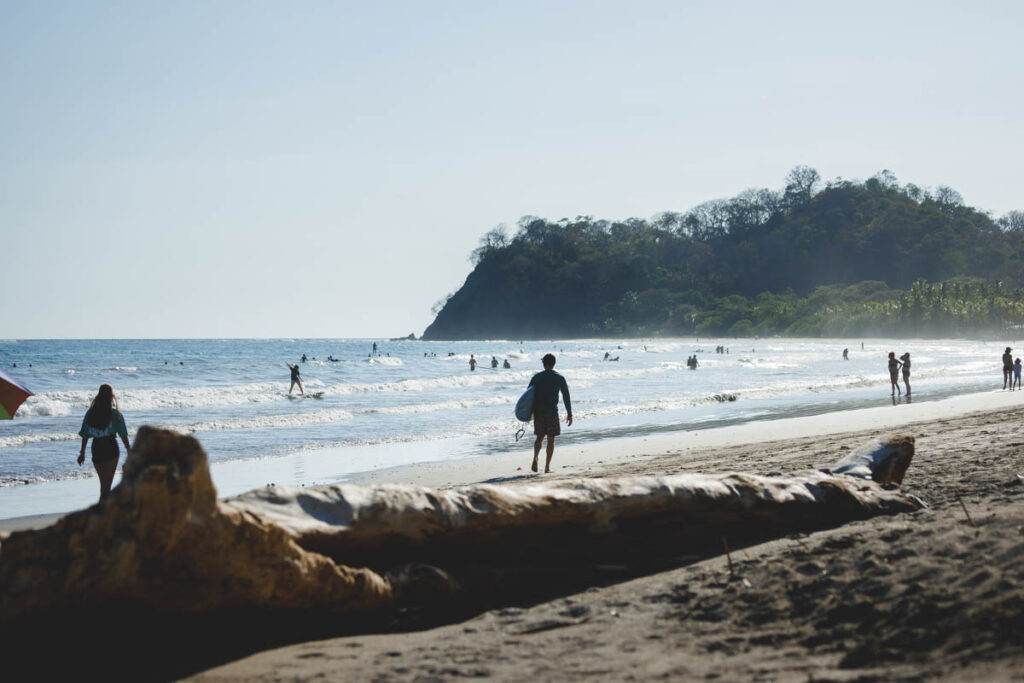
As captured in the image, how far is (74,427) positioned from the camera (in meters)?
20.0

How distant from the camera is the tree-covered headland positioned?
145875mm

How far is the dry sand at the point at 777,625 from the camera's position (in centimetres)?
337

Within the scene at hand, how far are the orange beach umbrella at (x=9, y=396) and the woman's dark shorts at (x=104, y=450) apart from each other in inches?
60.6

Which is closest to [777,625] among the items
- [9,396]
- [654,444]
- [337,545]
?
[337,545]

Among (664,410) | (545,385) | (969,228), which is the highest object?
(969,228)

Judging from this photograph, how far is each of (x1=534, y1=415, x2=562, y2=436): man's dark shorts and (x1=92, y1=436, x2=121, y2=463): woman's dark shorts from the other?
542cm

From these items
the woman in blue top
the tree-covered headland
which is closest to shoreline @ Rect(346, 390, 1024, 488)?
the woman in blue top

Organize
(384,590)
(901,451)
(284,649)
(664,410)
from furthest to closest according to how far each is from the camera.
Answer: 1. (664,410)
2. (901,451)
3. (384,590)
4. (284,649)

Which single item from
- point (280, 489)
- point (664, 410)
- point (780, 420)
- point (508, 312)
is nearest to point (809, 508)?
point (280, 489)

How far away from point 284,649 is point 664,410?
20.0 meters

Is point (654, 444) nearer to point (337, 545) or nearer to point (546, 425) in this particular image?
point (546, 425)

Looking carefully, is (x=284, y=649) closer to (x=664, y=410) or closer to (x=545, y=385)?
(x=545, y=385)

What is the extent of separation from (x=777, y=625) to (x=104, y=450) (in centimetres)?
806

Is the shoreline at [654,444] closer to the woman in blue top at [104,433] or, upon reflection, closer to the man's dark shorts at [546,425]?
the man's dark shorts at [546,425]
